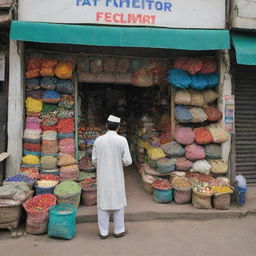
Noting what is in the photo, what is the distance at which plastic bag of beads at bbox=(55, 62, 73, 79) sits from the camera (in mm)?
6191

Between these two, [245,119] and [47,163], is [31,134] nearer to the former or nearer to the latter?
[47,163]

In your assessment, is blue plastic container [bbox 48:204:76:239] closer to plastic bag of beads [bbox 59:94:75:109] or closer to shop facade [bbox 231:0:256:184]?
plastic bag of beads [bbox 59:94:75:109]

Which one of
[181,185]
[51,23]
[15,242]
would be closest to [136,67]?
[51,23]

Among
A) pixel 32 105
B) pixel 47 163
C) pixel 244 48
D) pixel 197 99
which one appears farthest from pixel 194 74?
pixel 47 163

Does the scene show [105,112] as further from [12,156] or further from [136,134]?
[12,156]

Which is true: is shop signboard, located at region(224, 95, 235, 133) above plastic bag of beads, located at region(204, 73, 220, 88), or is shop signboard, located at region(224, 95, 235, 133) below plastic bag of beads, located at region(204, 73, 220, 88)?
below

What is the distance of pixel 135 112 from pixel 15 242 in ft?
20.0

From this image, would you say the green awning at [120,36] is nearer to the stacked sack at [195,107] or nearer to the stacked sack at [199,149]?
the stacked sack at [195,107]

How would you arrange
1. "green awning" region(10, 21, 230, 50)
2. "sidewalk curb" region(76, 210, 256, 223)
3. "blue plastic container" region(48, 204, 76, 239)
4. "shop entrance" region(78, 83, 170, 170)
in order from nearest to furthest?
"blue plastic container" region(48, 204, 76, 239) → "sidewalk curb" region(76, 210, 256, 223) → "green awning" region(10, 21, 230, 50) → "shop entrance" region(78, 83, 170, 170)

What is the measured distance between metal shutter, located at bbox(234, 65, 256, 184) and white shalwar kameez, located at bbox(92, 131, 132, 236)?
12.2ft

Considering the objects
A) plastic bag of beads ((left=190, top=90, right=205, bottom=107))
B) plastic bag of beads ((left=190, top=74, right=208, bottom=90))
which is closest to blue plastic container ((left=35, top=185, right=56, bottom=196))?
plastic bag of beads ((left=190, top=90, right=205, bottom=107))

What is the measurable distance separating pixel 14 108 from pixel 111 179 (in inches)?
116

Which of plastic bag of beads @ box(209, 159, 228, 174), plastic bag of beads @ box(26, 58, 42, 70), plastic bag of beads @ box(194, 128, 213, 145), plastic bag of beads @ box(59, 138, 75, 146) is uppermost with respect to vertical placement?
plastic bag of beads @ box(26, 58, 42, 70)

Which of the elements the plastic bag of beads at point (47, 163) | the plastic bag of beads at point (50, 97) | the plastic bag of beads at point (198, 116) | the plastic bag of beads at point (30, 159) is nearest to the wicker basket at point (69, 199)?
the plastic bag of beads at point (47, 163)
